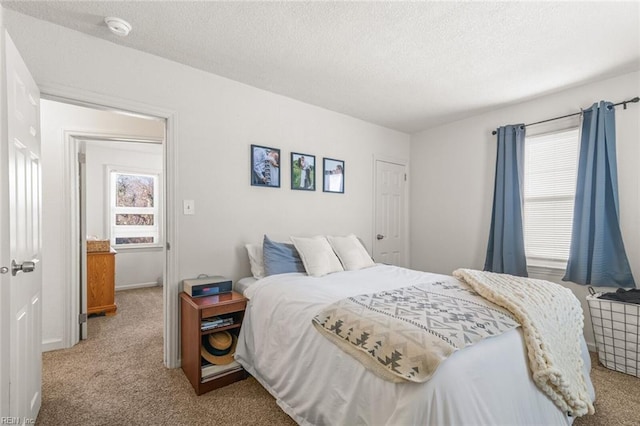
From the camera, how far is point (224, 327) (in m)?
2.21

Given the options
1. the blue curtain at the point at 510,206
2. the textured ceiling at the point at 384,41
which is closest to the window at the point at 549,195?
the blue curtain at the point at 510,206

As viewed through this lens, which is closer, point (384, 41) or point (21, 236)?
point (21, 236)

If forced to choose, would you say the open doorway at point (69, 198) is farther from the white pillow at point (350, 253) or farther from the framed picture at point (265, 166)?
the white pillow at point (350, 253)

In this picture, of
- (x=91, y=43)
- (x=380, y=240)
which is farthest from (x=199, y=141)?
(x=380, y=240)

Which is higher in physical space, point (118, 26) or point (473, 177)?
point (118, 26)

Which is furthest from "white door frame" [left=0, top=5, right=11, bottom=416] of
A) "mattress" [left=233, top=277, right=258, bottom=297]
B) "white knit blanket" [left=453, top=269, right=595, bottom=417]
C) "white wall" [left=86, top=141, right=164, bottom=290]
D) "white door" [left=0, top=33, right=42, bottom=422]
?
"white wall" [left=86, top=141, right=164, bottom=290]

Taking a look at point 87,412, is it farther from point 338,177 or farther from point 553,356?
point 338,177

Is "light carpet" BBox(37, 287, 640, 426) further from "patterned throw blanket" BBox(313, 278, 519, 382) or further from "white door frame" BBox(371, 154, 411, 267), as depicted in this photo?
"white door frame" BBox(371, 154, 411, 267)

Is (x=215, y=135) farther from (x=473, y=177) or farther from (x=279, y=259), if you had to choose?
(x=473, y=177)

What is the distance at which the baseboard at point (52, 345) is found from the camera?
2583 mm

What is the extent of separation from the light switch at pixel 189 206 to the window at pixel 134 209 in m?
3.25

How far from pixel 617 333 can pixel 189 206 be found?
3.49 meters

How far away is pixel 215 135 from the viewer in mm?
2617

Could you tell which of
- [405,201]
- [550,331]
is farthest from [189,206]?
[405,201]
